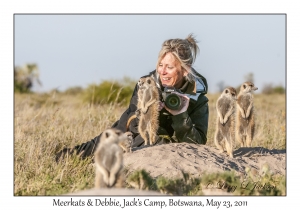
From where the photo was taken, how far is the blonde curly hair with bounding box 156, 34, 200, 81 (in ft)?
29.5

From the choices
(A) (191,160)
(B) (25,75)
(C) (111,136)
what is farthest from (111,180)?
(B) (25,75)

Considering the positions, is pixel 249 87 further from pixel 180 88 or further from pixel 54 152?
pixel 54 152

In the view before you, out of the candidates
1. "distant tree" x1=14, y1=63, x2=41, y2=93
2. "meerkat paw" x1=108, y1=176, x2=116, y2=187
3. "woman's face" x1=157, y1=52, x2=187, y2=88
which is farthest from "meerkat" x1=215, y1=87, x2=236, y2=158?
"distant tree" x1=14, y1=63, x2=41, y2=93

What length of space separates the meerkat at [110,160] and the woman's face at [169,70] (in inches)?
133

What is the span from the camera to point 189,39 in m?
9.26

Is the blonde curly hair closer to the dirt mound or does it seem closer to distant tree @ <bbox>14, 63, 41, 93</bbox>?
the dirt mound

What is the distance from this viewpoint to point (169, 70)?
895cm

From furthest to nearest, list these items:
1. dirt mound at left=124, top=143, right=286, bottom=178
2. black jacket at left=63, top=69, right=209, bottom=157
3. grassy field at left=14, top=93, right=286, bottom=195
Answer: black jacket at left=63, top=69, right=209, bottom=157 → dirt mound at left=124, top=143, right=286, bottom=178 → grassy field at left=14, top=93, right=286, bottom=195

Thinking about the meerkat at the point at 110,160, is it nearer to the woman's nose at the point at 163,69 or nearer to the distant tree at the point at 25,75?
the woman's nose at the point at 163,69

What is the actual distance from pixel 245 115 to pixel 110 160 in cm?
422

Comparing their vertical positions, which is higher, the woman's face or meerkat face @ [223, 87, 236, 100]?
the woman's face

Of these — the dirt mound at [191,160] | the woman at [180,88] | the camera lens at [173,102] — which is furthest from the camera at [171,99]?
the dirt mound at [191,160]

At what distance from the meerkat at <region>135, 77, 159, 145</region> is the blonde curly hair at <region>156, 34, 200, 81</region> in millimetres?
587

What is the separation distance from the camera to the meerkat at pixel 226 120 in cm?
800
